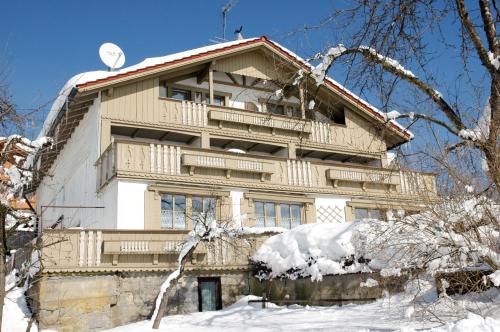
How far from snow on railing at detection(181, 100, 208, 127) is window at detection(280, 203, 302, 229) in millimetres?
4468

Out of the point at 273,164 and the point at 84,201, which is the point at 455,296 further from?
the point at 84,201

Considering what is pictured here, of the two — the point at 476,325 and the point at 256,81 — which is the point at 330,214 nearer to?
the point at 256,81

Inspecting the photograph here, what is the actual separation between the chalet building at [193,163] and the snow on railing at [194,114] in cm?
4

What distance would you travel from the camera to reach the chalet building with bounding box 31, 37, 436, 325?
17.2 meters

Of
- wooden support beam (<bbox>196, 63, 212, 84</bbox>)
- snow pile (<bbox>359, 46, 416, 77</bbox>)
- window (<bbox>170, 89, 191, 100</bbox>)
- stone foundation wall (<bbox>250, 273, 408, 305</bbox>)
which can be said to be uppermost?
wooden support beam (<bbox>196, 63, 212, 84</bbox>)

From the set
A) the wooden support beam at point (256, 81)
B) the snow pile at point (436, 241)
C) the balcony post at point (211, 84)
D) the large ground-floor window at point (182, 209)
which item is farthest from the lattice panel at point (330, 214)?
the snow pile at point (436, 241)

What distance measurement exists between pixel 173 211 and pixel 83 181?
5560 mm

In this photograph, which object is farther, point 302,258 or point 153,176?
point 153,176

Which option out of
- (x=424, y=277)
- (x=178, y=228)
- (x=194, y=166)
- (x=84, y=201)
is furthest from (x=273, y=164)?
(x=424, y=277)

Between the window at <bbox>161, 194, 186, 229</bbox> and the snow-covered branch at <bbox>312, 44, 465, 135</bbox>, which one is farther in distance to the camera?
the window at <bbox>161, 194, 186, 229</bbox>

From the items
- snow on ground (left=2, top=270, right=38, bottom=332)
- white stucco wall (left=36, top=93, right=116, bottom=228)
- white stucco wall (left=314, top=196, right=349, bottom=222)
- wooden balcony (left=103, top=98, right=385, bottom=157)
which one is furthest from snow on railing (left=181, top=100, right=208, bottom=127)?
snow on ground (left=2, top=270, right=38, bottom=332)

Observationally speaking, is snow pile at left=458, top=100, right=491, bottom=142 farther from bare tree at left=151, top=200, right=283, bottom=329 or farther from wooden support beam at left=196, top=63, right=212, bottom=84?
wooden support beam at left=196, top=63, right=212, bottom=84

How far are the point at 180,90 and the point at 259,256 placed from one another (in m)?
8.51

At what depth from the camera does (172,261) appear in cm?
1719
